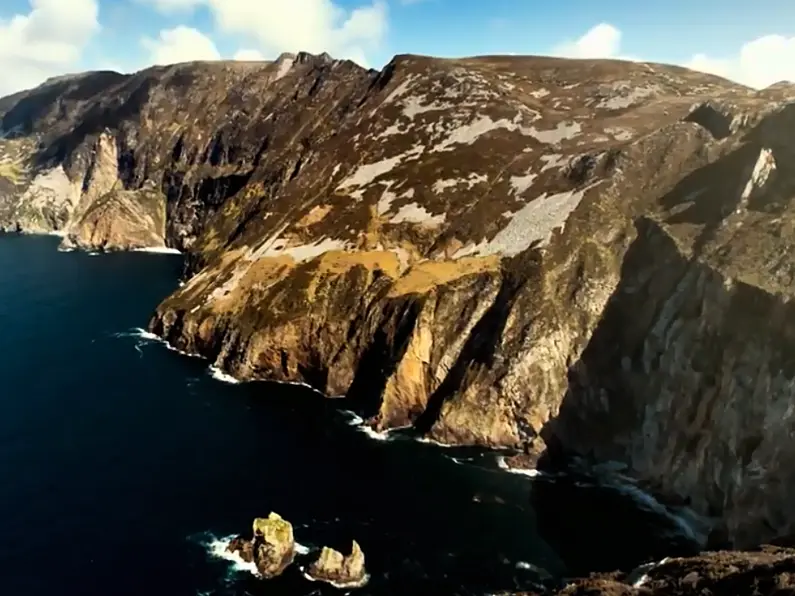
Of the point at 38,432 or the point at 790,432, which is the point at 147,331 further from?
the point at 790,432

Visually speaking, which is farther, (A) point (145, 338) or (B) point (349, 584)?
(A) point (145, 338)

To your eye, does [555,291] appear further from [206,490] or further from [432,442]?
[206,490]

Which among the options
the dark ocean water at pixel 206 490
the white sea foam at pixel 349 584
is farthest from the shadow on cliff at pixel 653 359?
the white sea foam at pixel 349 584

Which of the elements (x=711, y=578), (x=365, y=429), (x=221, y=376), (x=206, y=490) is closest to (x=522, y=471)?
(x=365, y=429)

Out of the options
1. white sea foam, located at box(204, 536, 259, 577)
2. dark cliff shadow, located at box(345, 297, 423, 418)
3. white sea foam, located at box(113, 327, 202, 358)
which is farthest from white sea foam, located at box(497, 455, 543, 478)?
white sea foam, located at box(113, 327, 202, 358)

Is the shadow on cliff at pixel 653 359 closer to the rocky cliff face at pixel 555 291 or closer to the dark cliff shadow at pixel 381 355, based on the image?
the rocky cliff face at pixel 555 291
